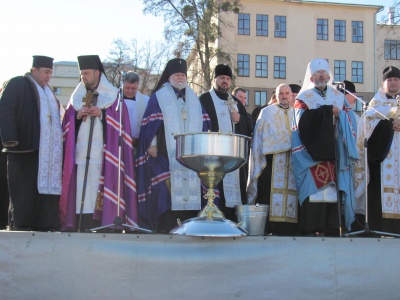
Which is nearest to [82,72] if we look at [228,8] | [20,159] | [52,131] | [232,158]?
[52,131]

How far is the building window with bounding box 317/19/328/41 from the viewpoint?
48.2 metres

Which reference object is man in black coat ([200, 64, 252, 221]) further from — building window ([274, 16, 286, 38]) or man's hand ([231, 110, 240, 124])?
building window ([274, 16, 286, 38])

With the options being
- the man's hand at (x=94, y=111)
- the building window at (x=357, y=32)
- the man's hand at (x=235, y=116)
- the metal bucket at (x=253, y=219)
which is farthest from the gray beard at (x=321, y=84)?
the building window at (x=357, y=32)

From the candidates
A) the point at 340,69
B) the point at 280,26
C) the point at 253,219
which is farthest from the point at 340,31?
the point at 253,219

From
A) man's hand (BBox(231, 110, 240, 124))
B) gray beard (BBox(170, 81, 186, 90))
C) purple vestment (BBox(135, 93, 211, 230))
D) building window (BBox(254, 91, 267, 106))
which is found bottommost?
purple vestment (BBox(135, 93, 211, 230))

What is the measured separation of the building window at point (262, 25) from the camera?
47.3 m

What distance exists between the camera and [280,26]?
47.6m

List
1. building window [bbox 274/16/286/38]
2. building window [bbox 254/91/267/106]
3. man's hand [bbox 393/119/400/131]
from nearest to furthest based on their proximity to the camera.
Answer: man's hand [bbox 393/119/400/131] < building window [bbox 254/91/267/106] < building window [bbox 274/16/286/38]

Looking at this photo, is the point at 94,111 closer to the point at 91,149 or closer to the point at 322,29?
the point at 91,149

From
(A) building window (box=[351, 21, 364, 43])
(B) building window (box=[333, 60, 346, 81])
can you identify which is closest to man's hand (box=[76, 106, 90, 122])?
(B) building window (box=[333, 60, 346, 81])

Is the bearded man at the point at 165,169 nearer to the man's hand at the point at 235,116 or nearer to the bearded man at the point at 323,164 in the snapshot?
the man's hand at the point at 235,116

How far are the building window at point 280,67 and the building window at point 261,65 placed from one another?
0.83 m

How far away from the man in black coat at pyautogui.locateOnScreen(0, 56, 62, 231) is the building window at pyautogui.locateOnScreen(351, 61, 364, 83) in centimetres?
4406

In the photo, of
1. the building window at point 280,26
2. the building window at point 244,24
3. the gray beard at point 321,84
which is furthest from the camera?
the building window at point 280,26
